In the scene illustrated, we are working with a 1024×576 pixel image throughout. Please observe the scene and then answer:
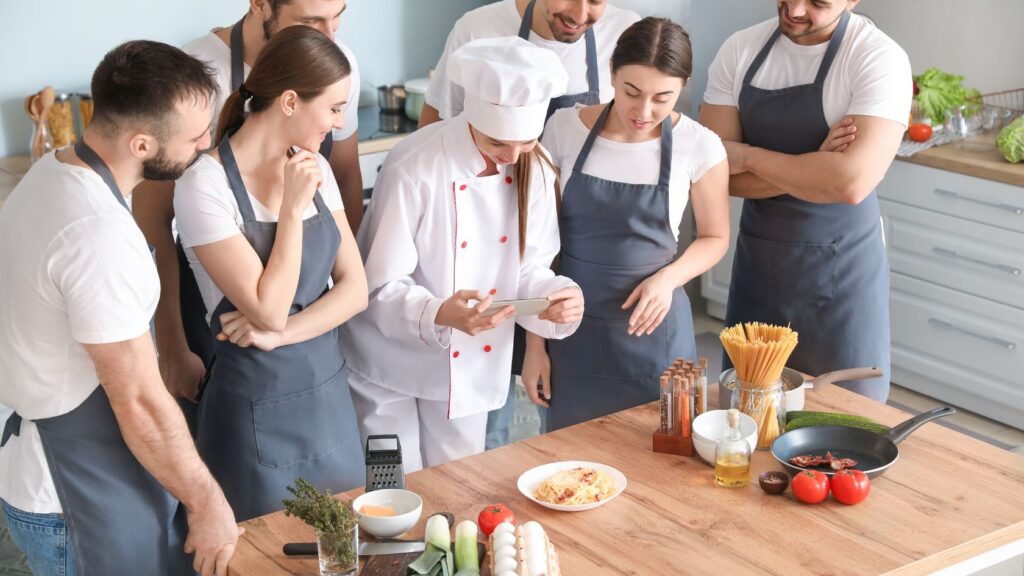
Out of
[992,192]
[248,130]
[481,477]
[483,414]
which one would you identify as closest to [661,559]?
[481,477]

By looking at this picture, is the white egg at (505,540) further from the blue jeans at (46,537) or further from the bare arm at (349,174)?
the bare arm at (349,174)

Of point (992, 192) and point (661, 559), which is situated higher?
point (992, 192)

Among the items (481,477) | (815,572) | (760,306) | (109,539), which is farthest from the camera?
(760,306)

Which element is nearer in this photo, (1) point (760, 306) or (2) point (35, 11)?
(1) point (760, 306)

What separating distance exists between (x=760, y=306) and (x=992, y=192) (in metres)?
1.67

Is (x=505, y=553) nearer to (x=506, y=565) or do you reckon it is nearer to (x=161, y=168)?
(x=506, y=565)

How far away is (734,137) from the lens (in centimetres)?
322

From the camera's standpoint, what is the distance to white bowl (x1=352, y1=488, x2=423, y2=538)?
217 centimetres

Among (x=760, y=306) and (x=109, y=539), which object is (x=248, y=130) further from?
(x=760, y=306)

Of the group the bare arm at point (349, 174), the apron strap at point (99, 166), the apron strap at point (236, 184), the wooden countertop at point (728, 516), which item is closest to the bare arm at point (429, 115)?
the bare arm at point (349, 174)

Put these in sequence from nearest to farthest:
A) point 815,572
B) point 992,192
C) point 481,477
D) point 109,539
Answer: point 815,572 → point 109,539 → point 481,477 → point 992,192

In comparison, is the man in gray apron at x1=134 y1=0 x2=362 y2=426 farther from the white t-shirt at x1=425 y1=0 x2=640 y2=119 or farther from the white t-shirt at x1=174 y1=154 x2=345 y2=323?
the white t-shirt at x1=425 y1=0 x2=640 y2=119

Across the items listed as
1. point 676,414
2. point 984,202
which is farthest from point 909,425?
point 984,202

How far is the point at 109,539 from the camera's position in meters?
2.21
